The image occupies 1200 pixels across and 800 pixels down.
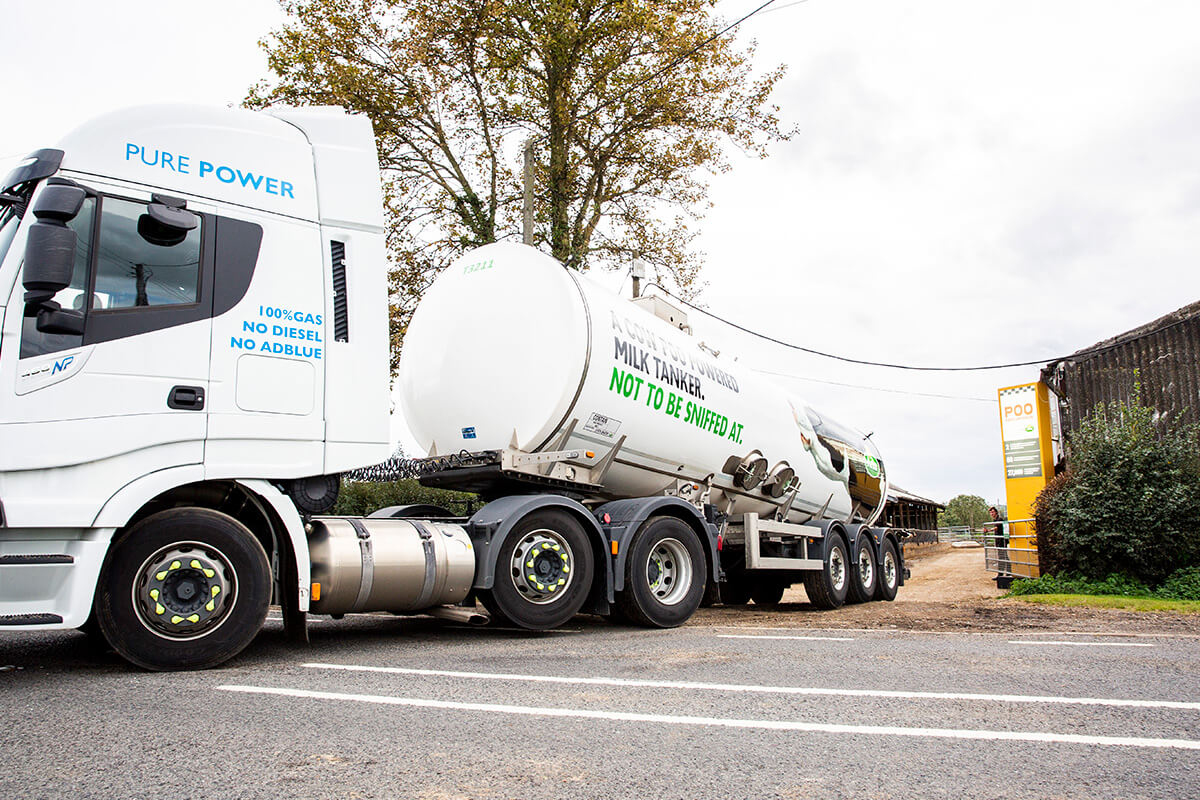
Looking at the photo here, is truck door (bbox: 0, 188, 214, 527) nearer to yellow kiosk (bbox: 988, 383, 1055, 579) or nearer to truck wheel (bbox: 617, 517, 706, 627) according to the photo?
truck wheel (bbox: 617, 517, 706, 627)

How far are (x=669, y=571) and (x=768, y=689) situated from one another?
12.6 feet

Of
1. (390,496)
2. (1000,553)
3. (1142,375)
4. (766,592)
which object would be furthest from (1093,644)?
(1000,553)

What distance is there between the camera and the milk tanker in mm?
7711

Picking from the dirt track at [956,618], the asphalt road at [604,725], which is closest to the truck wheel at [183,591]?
the asphalt road at [604,725]

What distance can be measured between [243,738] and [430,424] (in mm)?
4988

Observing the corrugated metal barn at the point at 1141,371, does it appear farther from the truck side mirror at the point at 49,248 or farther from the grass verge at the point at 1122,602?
the truck side mirror at the point at 49,248

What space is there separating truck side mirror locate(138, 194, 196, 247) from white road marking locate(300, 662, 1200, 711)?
2.81m

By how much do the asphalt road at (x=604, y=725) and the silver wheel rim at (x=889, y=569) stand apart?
22.7 ft

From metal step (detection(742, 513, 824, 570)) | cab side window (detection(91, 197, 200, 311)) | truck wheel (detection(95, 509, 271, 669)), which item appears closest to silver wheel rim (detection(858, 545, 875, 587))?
metal step (detection(742, 513, 824, 570))

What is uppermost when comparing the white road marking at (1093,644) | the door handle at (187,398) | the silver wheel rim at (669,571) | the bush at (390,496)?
the door handle at (187,398)

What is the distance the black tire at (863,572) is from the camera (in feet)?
40.7

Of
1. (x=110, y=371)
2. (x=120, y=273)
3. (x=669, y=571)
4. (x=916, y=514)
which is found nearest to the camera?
(x=110, y=371)

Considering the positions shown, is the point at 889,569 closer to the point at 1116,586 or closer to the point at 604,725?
the point at 1116,586

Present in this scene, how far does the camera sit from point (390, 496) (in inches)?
480
